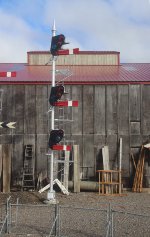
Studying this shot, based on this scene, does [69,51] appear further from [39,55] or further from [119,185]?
[39,55]

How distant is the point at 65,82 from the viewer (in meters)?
22.2

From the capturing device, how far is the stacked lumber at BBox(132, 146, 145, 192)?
21.3 meters

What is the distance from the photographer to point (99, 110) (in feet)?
72.7

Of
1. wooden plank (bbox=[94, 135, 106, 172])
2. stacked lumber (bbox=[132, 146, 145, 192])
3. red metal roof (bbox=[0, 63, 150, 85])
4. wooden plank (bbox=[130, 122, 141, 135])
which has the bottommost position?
stacked lumber (bbox=[132, 146, 145, 192])

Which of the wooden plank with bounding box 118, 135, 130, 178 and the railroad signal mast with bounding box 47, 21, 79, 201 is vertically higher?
the railroad signal mast with bounding box 47, 21, 79, 201

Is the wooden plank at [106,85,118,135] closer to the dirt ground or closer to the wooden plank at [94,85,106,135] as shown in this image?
the wooden plank at [94,85,106,135]

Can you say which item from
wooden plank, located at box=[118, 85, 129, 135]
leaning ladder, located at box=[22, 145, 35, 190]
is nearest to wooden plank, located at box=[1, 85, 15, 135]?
leaning ladder, located at box=[22, 145, 35, 190]

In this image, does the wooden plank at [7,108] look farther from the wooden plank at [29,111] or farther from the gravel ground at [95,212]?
the gravel ground at [95,212]

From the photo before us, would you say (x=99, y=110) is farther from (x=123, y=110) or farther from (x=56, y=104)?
(x=56, y=104)

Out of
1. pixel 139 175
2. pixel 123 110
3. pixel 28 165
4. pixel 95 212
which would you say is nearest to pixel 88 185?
pixel 139 175

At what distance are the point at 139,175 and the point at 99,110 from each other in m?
3.95

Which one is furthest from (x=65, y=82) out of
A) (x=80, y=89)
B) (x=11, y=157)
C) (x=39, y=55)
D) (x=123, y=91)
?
(x=39, y=55)

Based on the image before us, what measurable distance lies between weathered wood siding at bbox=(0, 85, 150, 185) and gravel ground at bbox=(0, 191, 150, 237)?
227 centimetres

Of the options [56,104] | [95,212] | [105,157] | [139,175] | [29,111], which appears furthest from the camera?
[29,111]
